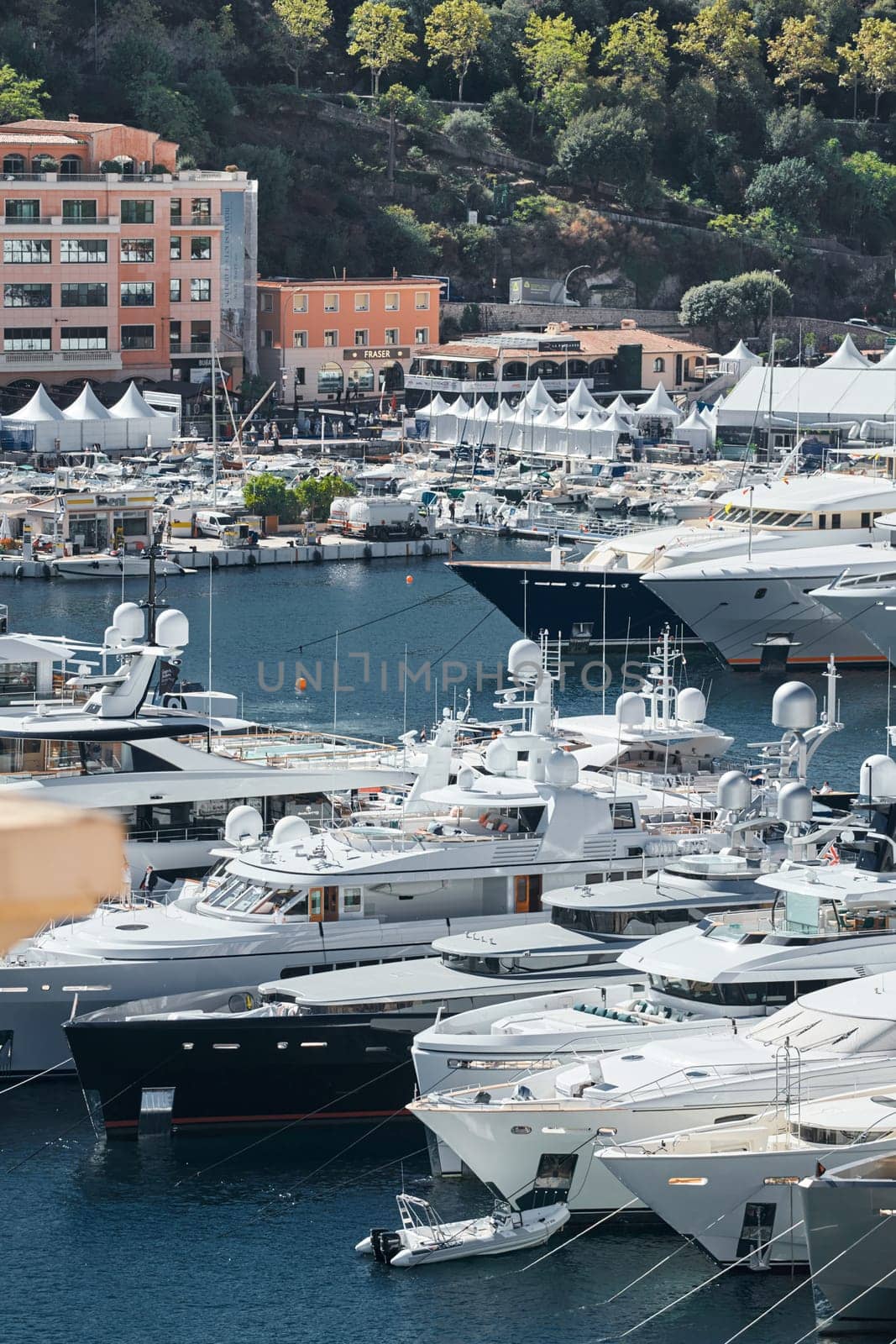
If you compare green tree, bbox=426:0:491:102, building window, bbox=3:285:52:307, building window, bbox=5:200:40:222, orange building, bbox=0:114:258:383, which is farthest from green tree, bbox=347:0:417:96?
building window, bbox=3:285:52:307

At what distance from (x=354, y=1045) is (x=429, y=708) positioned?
1909 cm

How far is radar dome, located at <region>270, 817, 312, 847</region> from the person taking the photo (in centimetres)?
2586

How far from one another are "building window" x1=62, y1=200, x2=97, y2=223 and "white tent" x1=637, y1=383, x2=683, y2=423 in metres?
18.5

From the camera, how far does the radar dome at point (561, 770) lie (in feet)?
85.7

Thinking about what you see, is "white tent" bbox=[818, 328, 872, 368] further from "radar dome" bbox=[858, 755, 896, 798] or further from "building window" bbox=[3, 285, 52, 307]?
"radar dome" bbox=[858, 755, 896, 798]

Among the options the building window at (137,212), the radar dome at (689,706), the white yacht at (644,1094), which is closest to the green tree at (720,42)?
the building window at (137,212)

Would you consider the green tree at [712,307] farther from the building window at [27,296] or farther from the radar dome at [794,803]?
the radar dome at [794,803]

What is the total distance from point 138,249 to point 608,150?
103 feet

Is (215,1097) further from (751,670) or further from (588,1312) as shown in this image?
(751,670)

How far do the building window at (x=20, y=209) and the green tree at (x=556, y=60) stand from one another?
3586cm

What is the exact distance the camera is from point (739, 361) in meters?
88.1

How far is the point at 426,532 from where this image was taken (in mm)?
63188

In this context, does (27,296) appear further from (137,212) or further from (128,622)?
(128,622)

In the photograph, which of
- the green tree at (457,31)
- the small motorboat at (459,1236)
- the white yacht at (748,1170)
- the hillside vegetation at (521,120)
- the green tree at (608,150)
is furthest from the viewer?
the green tree at (457,31)
